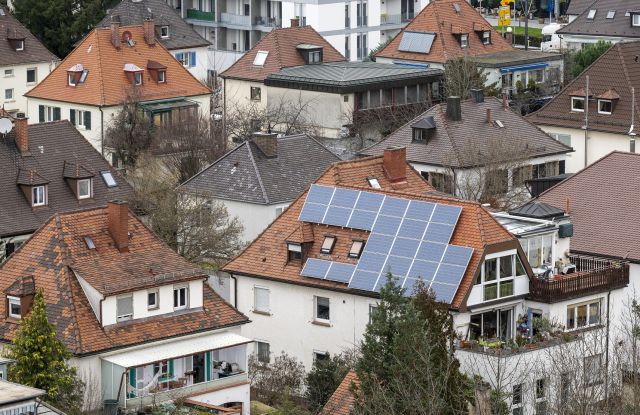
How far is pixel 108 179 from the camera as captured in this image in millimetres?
83125

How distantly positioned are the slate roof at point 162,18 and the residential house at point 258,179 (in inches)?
1597

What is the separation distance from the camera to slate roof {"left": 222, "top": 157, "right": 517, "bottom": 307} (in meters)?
66.4

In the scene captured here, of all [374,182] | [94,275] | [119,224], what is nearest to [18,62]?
[374,182]

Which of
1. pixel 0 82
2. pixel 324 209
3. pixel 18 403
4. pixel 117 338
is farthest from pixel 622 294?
pixel 0 82

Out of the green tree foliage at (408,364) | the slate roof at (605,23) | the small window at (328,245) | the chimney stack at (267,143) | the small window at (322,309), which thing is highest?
the slate roof at (605,23)

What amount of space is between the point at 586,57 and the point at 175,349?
57.7m

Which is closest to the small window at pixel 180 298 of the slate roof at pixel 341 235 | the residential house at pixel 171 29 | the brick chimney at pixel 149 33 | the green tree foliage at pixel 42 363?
the slate roof at pixel 341 235

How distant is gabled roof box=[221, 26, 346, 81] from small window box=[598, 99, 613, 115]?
1909 centimetres

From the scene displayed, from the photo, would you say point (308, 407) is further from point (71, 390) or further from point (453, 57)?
point (453, 57)

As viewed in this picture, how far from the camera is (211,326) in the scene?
64875mm

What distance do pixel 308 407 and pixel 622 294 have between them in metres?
10.9

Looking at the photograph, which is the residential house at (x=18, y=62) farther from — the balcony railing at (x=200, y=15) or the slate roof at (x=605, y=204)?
the slate roof at (x=605, y=204)

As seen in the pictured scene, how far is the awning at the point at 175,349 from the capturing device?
62.1 metres

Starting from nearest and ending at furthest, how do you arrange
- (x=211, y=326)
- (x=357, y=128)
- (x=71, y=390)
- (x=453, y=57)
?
(x=71, y=390) → (x=211, y=326) → (x=357, y=128) → (x=453, y=57)
